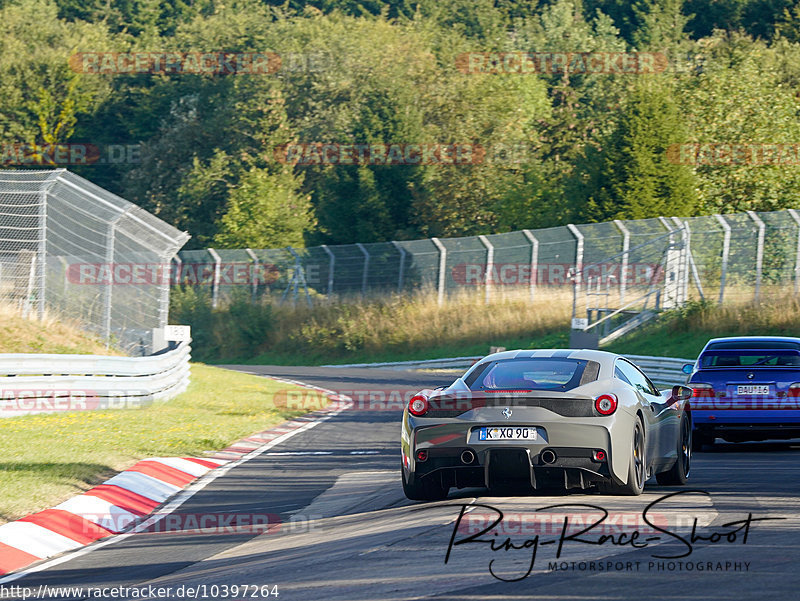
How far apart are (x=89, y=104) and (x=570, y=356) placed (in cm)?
7773

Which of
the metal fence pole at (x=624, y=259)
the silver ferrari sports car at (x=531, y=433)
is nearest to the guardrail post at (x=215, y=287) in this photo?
the metal fence pole at (x=624, y=259)

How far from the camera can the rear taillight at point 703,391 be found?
1480 cm

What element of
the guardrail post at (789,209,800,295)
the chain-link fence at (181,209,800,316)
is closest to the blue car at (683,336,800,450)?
the guardrail post at (789,209,800,295)

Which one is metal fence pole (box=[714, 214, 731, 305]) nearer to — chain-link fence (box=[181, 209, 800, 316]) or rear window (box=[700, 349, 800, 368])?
chain-link fence (box=[181, 209, 800, 316])

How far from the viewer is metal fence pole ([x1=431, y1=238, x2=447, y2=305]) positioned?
43.8 m

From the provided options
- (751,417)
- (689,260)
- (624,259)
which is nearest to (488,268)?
(624,259)

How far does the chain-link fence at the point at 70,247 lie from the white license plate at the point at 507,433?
51.0 ft

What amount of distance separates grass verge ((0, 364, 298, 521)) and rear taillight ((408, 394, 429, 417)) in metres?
3.26

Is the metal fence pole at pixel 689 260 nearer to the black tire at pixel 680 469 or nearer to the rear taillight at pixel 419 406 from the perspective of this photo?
the black tire at pixel 680 469

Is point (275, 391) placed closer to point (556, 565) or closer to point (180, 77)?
point (556, 565)

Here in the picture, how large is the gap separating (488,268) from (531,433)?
33.4 metres

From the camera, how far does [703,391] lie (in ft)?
48.7

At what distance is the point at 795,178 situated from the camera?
47062 millimetres

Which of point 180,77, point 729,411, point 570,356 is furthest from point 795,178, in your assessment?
point 180,77
